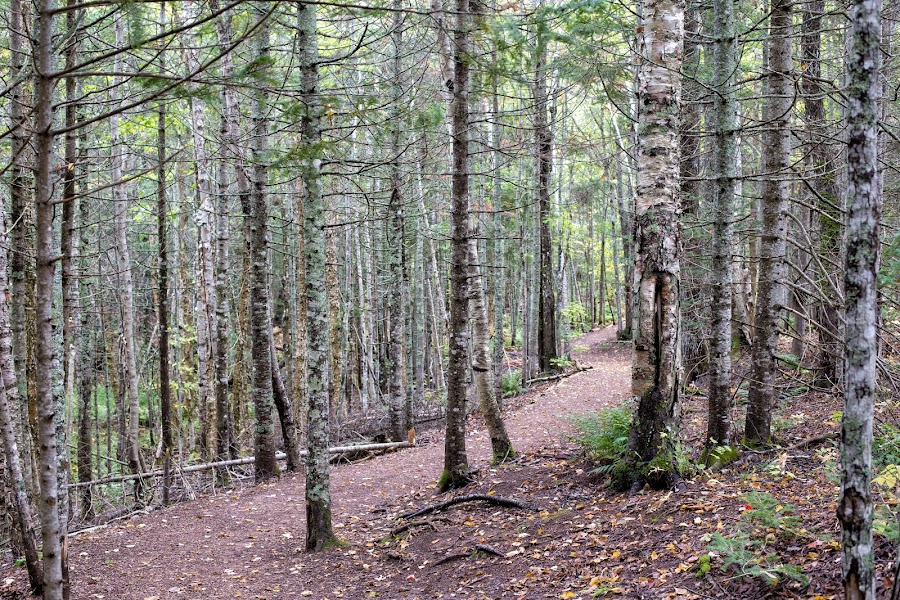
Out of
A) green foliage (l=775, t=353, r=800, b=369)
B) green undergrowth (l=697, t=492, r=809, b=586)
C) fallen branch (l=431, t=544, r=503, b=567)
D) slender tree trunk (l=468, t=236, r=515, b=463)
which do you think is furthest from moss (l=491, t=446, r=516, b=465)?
green undergrowth (l=697, t=492, r=809, b=586)

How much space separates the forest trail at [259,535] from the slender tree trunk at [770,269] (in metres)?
3.33

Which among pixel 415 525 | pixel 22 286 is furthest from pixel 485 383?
pixel 22 286

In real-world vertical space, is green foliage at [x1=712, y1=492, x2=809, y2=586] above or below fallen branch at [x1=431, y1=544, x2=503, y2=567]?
above

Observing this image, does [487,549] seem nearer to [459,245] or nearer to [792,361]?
[459,245]

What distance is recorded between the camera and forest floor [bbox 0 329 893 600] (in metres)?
4.02

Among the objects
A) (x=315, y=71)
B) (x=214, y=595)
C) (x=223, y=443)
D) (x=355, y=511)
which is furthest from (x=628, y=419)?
(x=223, y=443)

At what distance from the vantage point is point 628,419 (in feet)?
22.7

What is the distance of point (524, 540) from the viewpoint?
5.73 m

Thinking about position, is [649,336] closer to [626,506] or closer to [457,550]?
[626,506]

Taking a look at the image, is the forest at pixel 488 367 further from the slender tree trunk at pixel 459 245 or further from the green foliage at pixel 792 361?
the green foliage at pixel 792 361

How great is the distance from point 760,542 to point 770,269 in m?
2.95

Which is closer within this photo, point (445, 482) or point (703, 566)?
point (703, 566)

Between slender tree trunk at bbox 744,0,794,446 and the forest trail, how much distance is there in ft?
10.9

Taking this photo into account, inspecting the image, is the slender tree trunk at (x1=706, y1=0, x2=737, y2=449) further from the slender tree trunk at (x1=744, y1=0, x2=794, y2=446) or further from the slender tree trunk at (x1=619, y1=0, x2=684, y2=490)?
the slender tree trunk at (x1=619, y1=0, x2=684, y2=490)
